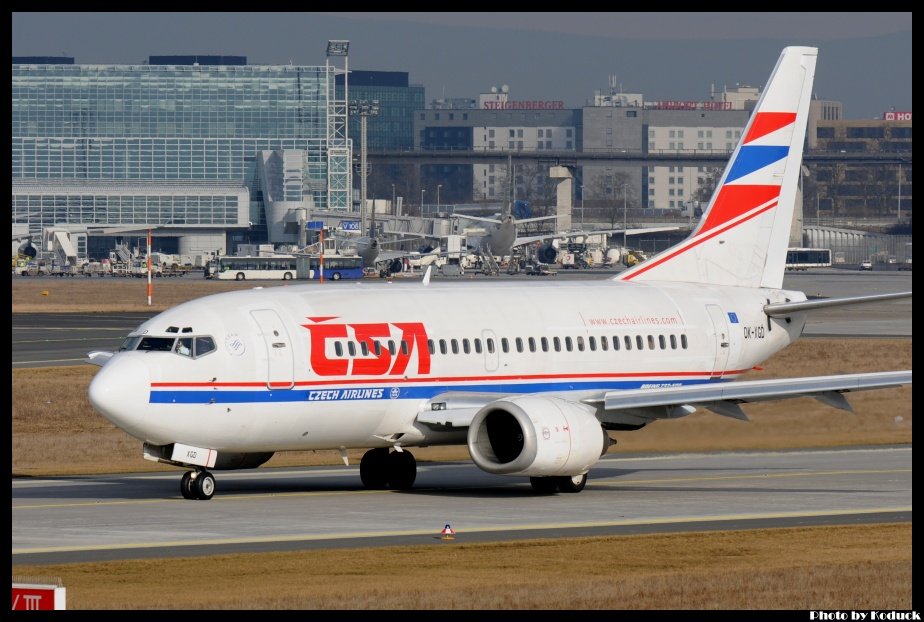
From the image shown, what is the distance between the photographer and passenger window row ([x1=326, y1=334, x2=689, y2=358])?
116ft

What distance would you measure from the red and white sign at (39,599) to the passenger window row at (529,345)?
53.6 ft

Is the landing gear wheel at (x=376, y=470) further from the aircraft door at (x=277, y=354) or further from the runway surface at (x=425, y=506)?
the aircraft door at (x=277, y=354)

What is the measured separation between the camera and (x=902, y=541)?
28719 mm

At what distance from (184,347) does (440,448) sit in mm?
16953

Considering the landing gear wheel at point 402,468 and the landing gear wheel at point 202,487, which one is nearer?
the landing gear wheel at point 202,487

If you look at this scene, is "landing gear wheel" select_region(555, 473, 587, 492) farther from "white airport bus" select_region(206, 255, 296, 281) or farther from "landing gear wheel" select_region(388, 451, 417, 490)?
"white airport bus" select_region(206, 255, 296, 281)

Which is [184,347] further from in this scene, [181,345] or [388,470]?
[388,470]

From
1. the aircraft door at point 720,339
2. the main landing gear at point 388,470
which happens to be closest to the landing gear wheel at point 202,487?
the main landing gear at point 388,470

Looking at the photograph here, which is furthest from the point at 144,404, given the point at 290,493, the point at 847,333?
the point at 847,333

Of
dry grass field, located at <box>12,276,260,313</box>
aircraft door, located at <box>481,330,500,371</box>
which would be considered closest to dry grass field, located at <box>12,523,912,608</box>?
aircraft door, located at <box>481,330,500,371</box>

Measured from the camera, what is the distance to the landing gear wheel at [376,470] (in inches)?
1510

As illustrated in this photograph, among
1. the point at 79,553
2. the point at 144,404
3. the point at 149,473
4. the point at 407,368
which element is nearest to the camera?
the point at 79,553
